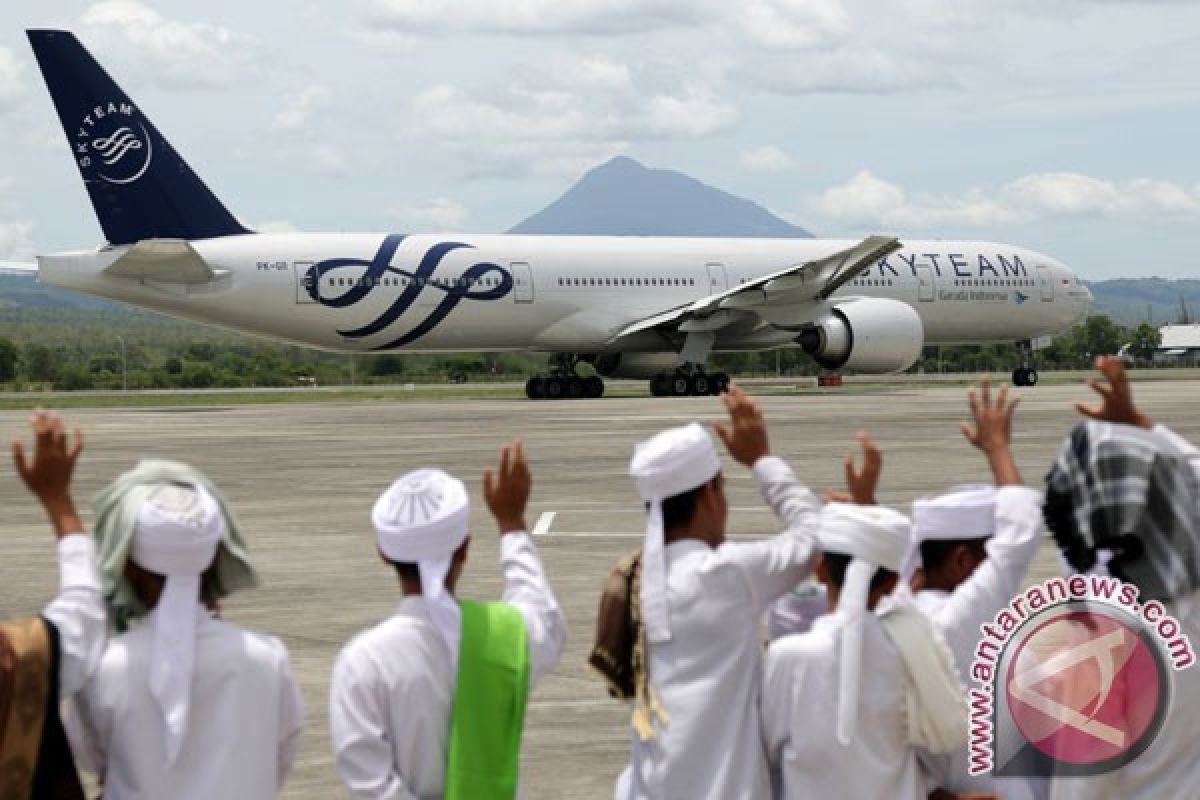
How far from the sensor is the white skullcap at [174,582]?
179 inches

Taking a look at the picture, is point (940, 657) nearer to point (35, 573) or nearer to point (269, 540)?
point (35, 573)

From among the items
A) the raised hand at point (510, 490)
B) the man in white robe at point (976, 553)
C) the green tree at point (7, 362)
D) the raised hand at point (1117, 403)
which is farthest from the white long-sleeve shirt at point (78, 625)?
the green tree at point (7, 362)

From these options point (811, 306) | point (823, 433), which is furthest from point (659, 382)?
point (823, 433)

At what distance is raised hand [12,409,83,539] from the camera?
4.75m

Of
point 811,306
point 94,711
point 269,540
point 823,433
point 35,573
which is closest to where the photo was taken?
point 94,711

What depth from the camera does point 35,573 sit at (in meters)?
13.7

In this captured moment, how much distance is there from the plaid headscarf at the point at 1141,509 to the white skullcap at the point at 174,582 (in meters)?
2.27

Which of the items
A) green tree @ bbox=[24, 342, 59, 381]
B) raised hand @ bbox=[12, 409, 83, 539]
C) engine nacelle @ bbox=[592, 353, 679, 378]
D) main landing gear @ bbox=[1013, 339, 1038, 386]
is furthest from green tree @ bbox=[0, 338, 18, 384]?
raised hand @ bbox=[12, 409, 83, 539]

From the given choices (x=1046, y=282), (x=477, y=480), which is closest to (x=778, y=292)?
(x=1046, y=282)

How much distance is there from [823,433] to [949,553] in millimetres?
22982

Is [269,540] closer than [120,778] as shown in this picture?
No

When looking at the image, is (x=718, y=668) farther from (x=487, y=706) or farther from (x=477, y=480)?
(x=477, y=480)

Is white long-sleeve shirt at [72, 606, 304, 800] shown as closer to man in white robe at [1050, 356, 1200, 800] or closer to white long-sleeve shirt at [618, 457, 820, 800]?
white long-sleeve shirt at [618, 457, 820, 800]

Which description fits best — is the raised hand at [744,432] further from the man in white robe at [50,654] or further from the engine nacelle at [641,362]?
the engine nacelle at [641,362]
